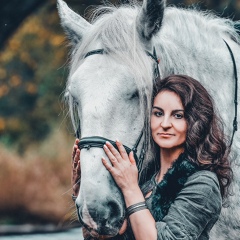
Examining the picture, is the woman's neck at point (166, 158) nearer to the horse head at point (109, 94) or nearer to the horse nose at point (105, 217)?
the horse head at point (109, 94)

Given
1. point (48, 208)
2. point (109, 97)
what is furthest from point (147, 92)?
point (48, 208)

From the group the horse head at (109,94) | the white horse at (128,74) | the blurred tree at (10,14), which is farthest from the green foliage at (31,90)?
the horse head at (109,94)

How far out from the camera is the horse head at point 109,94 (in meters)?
3.54

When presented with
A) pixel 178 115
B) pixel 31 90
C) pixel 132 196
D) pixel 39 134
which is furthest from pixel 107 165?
pixel 39 134

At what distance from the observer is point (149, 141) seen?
12.6 feet

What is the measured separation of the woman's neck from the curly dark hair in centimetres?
5

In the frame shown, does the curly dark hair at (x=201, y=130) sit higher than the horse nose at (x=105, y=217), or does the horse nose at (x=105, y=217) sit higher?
Result: the curly dark hair at (x=201, y=130)

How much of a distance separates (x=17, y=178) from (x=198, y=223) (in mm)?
9782

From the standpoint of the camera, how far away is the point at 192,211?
11.3 feet

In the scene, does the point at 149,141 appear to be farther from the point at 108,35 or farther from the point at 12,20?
the point at 12,20

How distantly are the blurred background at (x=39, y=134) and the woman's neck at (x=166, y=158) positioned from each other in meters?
2.73

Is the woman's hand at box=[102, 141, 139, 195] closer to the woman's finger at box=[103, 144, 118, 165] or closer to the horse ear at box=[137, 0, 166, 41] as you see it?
the woman's finger at box=[103, 144, 118, 165]

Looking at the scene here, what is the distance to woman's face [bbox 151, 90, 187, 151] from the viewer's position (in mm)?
3613

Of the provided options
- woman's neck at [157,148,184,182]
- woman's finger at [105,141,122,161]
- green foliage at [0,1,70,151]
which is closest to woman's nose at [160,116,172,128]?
woman's neck at [157,148,184,182]
